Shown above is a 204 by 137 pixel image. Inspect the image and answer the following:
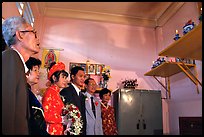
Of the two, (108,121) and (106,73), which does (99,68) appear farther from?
(108,121)

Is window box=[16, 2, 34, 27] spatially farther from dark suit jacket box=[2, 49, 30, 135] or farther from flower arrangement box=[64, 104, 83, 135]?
dark suit jacket box=[2, 49, 30, 135]

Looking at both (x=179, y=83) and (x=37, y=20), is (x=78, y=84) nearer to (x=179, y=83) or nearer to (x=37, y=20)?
(x=179, y=83)

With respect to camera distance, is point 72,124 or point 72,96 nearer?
point 72,124

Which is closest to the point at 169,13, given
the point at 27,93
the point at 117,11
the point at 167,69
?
the point at 117,11

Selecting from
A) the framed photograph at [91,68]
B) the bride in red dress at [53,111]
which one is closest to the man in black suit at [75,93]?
the bride in red dress at [53,111]

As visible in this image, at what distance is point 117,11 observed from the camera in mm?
3885

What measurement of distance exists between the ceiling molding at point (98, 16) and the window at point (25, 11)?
0.42 m

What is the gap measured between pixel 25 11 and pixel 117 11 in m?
1.71

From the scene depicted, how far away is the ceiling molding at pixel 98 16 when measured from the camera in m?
3.85

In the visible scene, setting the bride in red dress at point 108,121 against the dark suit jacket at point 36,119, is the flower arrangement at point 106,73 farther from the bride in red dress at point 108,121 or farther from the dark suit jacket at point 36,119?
the dark suit jacket at point 36,119

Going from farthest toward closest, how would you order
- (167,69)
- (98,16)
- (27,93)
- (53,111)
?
(98,16) → (167,69) → (53,111) → (27,93)

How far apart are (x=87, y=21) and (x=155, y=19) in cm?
142

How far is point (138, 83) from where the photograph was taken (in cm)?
380

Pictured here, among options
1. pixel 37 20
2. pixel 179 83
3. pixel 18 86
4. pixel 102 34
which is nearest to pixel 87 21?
pixel 102 34
